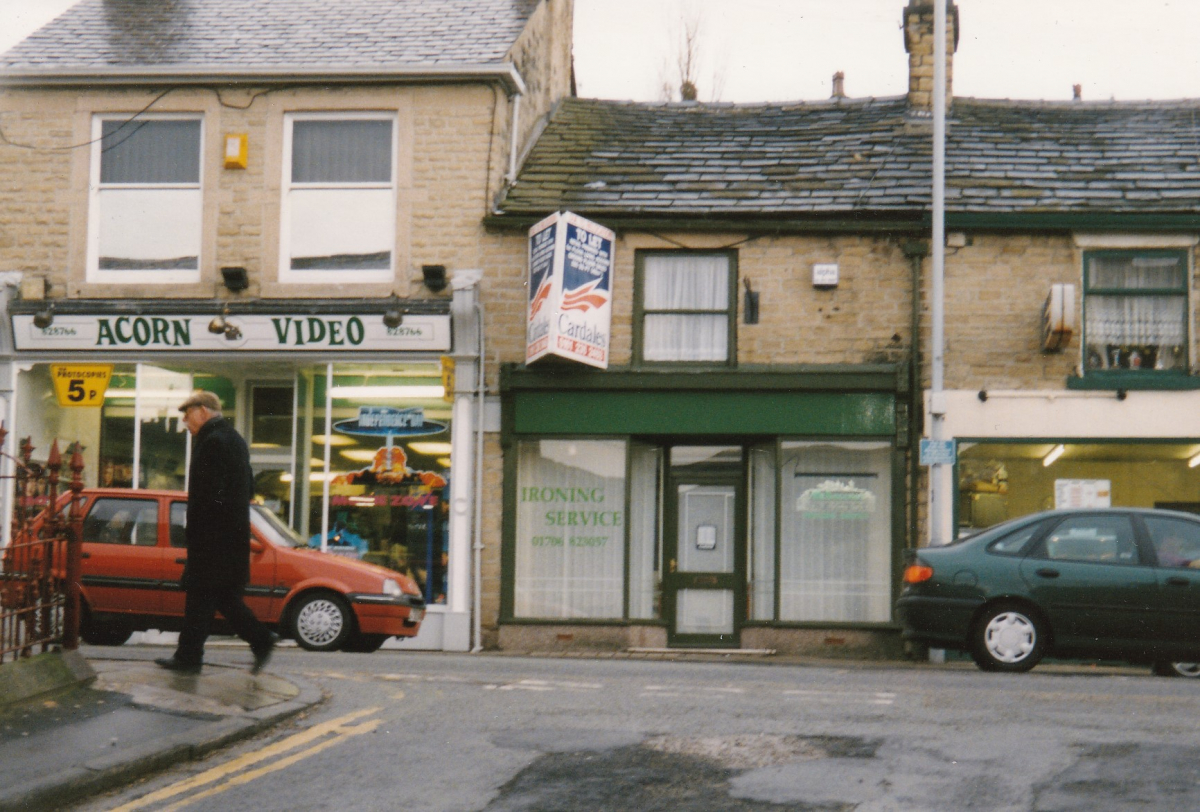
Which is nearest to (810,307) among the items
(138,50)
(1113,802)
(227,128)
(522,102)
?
(522,102)

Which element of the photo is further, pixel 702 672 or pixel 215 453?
pixel 702 672

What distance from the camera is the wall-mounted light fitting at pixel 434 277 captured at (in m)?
17.1

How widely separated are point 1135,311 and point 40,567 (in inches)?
523

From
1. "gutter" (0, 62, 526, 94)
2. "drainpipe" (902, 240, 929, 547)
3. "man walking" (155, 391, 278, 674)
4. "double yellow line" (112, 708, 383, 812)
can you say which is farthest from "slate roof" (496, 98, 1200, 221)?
"double yellow line" (112, 708, 383, 812)

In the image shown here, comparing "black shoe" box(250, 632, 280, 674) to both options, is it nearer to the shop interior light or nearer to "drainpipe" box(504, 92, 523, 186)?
"drainpipe" box(504, 92, 523, 186)

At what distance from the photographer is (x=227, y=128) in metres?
17.9

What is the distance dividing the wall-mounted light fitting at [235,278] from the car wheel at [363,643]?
5.45 m

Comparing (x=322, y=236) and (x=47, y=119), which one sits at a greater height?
(x=47, y=119)

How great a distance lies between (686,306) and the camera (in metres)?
17.4

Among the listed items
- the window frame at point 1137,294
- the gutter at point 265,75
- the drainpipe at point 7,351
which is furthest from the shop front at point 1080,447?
the drainpipe at point 7,351

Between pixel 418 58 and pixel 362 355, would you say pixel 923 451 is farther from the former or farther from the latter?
pixel 418 58

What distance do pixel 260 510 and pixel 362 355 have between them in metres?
3.52

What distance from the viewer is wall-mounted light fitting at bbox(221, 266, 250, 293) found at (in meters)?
17.4

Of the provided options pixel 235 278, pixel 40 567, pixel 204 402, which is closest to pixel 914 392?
pixel 235 278
